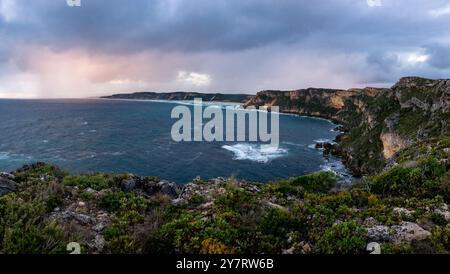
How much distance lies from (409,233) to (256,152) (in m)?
60.2

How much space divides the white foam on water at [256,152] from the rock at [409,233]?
5146cm

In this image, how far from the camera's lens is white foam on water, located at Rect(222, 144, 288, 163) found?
6244 cm

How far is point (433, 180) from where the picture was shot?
41.4 ft

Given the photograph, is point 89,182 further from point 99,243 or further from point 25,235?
point 25,235

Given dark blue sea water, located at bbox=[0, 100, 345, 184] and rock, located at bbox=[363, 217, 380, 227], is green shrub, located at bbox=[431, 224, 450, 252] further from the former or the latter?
dark blue sea water, located at bbox=[0, 100, 345, 184]

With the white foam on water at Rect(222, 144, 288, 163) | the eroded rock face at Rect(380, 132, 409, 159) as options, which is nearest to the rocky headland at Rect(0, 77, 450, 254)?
the eroded rock face at Rect(380, 132, 409, 159)

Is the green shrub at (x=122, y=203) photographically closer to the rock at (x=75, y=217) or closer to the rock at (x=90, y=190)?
the rock at (x=75, y=217)

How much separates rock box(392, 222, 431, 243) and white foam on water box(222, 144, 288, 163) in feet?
169

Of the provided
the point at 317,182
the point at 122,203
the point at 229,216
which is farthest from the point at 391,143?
the point at 122,203

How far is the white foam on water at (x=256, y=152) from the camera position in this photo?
62.4 meters

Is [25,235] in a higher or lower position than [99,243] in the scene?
higher

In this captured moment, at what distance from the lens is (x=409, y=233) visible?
8.22 metres

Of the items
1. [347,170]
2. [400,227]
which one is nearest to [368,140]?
[347,170]

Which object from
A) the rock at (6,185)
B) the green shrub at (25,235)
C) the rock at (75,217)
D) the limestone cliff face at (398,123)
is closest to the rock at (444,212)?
the green shrub at (25,235)
